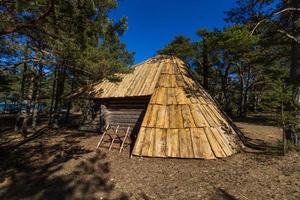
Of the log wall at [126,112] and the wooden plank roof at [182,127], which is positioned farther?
the log wall at [126,112]

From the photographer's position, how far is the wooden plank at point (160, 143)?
317 inches

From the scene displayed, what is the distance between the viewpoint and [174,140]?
8312 millimetres

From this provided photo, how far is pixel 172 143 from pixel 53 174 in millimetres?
4740

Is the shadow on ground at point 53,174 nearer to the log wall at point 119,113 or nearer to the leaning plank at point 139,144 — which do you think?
the leaning plank at point 139,144

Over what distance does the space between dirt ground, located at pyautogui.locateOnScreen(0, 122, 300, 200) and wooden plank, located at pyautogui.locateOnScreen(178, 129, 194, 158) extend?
254 millimetres

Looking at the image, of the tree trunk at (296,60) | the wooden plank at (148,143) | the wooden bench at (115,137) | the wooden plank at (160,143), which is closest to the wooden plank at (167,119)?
the wooden plank at (160,143)

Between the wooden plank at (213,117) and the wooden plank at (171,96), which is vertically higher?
the wooden plank at (171,96)

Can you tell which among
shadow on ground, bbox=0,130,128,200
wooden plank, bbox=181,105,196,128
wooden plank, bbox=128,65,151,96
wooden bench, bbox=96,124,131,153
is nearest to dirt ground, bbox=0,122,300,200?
shadow on ground, bbox=0,130,128,200

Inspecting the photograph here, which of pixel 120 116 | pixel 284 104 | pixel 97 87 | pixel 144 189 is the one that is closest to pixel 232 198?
pixel 144 189

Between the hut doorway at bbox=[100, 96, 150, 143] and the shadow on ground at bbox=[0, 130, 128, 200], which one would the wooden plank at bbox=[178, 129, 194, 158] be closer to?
the shadow on ground at bbox=[0, 130, 128, 200]

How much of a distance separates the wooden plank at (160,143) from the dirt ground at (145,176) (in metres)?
0.29

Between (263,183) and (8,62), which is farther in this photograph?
(8,62)

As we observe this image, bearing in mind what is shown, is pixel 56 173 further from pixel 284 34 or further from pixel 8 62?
pixel 284 34

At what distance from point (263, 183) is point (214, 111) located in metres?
4.90
